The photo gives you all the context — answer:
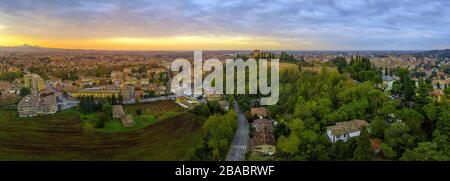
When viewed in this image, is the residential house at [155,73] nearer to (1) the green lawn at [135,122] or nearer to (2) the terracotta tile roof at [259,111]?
(1) the green lawn at [135,122]

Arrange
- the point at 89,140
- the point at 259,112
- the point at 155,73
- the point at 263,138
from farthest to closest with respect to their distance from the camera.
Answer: the point at 155,73 < the point at 259,112 < the point at 89,140 < the point at 263,138

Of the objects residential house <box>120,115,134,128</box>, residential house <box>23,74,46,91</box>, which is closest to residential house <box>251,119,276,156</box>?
residential house <box>120,115,134,128</box>

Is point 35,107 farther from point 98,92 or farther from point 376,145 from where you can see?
point 376,145

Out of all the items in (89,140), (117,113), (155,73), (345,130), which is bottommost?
(89,140)

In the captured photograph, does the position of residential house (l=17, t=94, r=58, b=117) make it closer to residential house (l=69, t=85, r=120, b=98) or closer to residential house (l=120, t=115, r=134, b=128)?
residential house (l=69, t=85, r=120, b=98)

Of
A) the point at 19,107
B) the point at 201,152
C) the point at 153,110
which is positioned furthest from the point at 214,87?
the point at 201,152

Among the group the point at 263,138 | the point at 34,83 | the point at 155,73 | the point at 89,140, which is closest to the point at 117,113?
the point at 89,140
